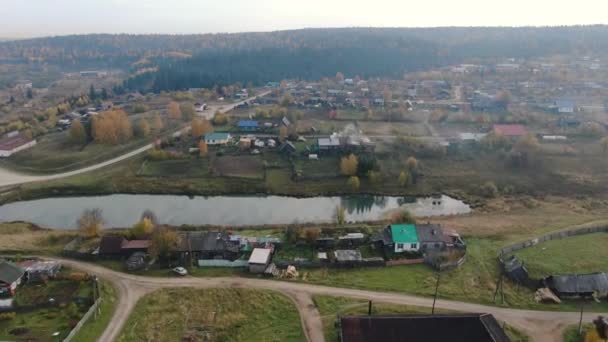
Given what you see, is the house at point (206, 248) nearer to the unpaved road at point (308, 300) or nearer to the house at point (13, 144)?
the unpaved road at point (308, 300)

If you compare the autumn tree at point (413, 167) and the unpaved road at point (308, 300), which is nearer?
the unpaved road at point (308, 300)

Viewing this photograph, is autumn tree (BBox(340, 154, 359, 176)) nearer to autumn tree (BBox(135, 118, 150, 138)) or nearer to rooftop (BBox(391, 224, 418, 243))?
rooftop (BBox(391, 224, 418, 243))

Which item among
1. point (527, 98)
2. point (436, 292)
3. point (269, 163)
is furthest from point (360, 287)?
point (527, 98)

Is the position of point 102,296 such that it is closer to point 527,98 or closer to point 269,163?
point 269,163

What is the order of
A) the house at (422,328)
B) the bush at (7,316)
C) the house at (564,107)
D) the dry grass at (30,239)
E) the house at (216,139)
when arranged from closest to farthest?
the house at (422,328) < the bush at (7,316) < the dry grass at (30,239) < the house at (216,139) < the house at (564,107)

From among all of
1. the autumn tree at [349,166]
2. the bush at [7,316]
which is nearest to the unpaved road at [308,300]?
the bush at [7,316]

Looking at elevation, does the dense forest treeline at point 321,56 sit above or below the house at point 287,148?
above

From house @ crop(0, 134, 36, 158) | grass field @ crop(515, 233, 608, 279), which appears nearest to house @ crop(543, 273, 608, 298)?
grass field @ crop(515, 233, 608, 279)
